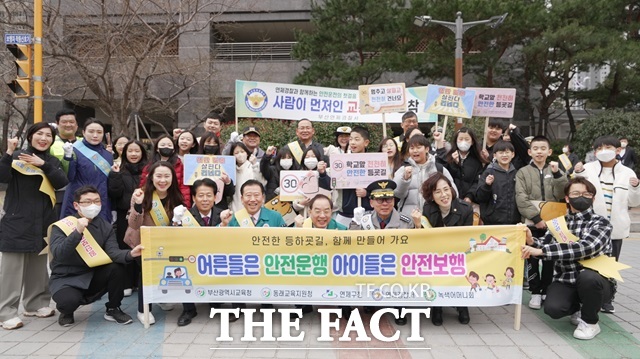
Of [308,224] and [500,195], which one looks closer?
[308,224]

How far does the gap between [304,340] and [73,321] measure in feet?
7.91

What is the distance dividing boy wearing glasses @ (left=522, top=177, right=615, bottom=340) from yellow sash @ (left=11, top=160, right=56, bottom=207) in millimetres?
4740

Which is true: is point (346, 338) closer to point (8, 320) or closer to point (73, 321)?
point (73, 321)

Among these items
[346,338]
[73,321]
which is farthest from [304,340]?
[73,321]

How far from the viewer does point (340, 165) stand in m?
5.29

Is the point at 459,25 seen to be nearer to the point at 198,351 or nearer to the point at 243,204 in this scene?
the point at 243,204

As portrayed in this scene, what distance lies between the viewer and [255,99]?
25.9 ft

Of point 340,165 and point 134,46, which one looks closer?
point 340,165

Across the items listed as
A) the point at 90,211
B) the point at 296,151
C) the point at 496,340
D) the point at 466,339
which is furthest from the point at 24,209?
the point at 496,340

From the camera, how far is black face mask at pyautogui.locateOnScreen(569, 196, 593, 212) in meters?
4.27

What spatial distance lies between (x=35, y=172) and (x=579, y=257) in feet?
→ 17.5

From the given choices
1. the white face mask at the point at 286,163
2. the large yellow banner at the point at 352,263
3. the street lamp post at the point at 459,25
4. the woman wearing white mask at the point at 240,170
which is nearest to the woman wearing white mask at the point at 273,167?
the white face mask at the point at 286,163

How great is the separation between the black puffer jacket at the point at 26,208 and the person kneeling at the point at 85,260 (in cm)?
30

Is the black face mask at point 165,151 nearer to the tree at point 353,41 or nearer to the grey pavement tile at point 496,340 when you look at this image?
the grey pavement tile at point 496,340
